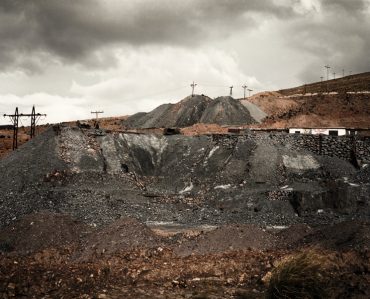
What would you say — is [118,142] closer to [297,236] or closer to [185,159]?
[185,159]

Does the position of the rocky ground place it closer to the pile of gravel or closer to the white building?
the pile of gravel

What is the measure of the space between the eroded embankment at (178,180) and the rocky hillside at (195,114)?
22215 mm

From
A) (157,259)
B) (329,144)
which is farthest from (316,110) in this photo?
(157,259)

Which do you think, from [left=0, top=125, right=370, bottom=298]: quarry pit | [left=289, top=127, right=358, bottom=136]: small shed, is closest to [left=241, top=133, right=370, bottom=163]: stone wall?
[left=0, top=125, right=370, bottom=298]: quarry pit

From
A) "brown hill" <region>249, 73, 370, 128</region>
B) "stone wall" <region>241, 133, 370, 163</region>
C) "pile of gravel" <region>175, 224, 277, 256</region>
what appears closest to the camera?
"pile of gravel" <region>175, 224, 277, 256</region>

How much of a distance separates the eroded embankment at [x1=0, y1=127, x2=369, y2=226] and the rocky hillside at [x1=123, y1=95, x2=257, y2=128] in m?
22.2

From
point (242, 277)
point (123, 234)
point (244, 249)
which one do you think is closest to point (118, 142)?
point (123, 234)

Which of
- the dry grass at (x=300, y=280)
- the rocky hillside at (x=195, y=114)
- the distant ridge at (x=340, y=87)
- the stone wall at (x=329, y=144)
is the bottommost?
the dry grass at (x=300, y=280)

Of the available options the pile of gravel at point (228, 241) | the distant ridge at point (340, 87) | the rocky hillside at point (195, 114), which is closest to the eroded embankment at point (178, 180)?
the pile of gravel at point (228, 241)

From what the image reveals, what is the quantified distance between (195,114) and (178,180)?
33.0 meters

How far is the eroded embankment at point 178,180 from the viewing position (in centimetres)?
2655

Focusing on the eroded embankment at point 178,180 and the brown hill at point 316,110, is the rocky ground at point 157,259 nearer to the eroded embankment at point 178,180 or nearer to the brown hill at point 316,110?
the eroded embankment at point 178,180

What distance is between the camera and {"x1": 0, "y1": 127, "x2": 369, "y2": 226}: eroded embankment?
87.1 feet

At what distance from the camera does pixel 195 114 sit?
6756cm
